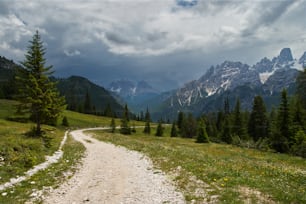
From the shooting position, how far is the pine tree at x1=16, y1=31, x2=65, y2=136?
33.4m

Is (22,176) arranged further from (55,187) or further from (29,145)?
(29,145)

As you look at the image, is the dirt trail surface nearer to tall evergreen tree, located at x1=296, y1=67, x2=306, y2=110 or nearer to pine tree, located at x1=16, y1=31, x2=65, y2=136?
pine tree, located at x1=16, y1=31, x2=65, y2=136

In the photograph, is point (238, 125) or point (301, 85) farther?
point (238, 125)

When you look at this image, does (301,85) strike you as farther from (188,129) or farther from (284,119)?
(188,129)

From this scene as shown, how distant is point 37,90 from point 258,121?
6765 cm

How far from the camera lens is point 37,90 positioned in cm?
3328

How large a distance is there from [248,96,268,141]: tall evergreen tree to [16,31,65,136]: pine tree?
63.0 metres

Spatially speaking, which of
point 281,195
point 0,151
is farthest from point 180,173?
point 0,151

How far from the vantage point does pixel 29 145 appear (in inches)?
960

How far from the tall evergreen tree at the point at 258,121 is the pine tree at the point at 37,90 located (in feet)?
207

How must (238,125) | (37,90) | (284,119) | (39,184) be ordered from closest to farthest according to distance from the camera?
(39,184) < (37,90) < (284,119) < (238,125)

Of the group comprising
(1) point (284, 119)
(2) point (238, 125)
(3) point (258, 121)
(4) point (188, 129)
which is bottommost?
(4) point (188, 129)

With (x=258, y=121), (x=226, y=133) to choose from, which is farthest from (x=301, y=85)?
(x=226, y=133)

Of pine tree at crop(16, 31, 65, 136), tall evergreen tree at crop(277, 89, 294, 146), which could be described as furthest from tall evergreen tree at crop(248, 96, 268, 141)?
pine tree at crop(16, 31, 65, 136)
